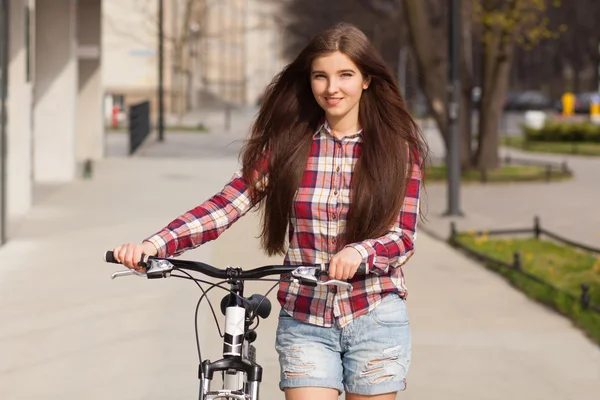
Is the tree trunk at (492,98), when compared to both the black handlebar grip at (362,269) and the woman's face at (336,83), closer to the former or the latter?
the woman's face at (336,83)

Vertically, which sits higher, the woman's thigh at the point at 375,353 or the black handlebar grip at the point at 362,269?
the black handlebar grip at the point at 362,269

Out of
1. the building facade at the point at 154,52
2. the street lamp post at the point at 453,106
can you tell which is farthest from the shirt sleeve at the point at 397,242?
the building facade at the point at 154,52

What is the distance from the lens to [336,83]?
3.89 meters

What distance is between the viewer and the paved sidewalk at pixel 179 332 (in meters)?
7.01

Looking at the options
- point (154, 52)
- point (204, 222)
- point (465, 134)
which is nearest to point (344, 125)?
point (204, 222)

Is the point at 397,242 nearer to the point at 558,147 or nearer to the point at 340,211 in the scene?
the point at 340,211

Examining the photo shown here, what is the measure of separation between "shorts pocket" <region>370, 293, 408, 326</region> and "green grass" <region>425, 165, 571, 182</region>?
17.1 m

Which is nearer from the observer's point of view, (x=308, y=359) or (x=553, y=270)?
(x=308, y=359)

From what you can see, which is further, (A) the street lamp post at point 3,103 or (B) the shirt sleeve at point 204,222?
(A) the street lamp post at point 3,103

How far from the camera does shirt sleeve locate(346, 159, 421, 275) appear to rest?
12.2 feet

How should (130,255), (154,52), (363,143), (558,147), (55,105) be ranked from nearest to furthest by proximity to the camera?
(130,255), (363,143), (55,105), (558,147), (154,52)

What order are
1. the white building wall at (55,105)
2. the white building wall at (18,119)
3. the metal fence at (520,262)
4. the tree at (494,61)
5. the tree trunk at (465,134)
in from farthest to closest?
the tree trunk at (465,134)
the tree at (494,61)
the white building wall at (55,105)
the white building wall at (18,119)
the metal fence at (520,262)

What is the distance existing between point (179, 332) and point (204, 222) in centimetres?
Result: 461

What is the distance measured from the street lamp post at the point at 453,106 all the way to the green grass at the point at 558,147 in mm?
15184
